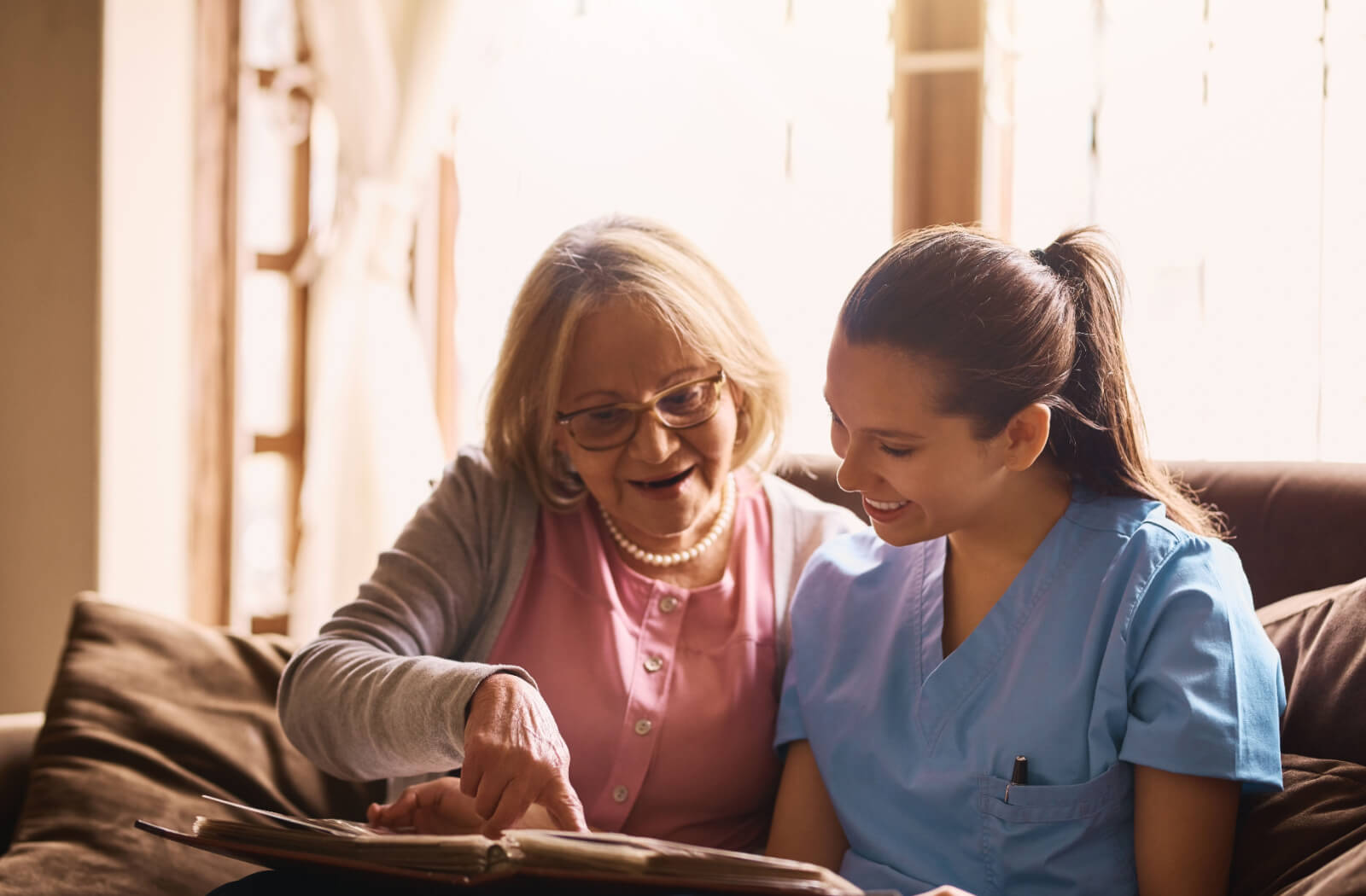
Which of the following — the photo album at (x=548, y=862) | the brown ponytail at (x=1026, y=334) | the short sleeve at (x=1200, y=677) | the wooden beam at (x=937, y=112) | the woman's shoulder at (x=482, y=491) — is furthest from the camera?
the wooden beam at (x=937, y=112)

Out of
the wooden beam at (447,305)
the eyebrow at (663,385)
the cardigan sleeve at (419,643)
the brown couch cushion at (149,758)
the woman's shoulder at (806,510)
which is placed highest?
the wooden beam at (447,305)

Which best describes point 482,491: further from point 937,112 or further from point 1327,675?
point 937,112

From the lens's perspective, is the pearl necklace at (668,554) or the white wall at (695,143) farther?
the white wall at (695,143)

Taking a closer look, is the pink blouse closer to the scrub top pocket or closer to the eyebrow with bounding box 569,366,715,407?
the eyebrow with bounding box 569,366,715,407

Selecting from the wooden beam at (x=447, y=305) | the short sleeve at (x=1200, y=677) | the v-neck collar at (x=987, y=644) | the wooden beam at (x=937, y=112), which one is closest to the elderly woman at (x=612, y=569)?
the v-neck collar at (x=987, y=644)

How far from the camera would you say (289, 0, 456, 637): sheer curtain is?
286 centimetres

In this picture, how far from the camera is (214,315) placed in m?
2.98

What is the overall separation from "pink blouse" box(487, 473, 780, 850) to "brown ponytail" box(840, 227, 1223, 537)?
49 cm

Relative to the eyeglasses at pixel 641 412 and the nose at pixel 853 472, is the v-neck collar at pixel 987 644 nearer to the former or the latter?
the nose at pixel 853 472

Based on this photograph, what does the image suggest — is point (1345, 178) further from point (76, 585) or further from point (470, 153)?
point (76, 585)

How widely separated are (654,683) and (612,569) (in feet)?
0.60

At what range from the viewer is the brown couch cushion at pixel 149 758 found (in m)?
1.50

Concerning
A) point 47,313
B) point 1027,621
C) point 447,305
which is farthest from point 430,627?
point 447,305

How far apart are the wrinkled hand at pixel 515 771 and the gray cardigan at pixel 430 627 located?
7 cm
